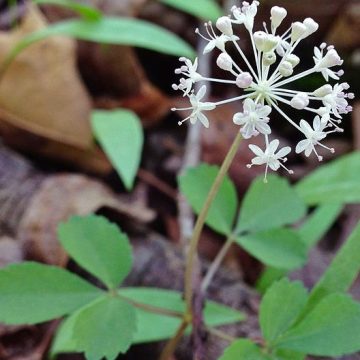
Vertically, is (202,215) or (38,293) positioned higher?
(202,215)

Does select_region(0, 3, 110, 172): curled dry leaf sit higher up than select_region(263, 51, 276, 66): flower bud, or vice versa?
select_region(0, 3, 110, 172): curled dry leaf

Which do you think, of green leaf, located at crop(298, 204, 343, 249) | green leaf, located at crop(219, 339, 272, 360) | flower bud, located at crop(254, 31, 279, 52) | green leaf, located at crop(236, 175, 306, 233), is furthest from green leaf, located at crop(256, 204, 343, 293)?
flower bud, located at crop(254, 31, 279, 52)

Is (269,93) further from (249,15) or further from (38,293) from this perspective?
(38,293)

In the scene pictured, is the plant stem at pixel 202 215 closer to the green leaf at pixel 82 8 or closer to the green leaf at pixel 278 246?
the green leaf at pixel 278 246

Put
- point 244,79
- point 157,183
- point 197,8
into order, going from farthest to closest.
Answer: point 197,8, point 157,183, point 244,79

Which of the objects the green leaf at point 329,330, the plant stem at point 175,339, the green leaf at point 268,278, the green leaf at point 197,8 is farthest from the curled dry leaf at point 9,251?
the green leaf at point 197,8

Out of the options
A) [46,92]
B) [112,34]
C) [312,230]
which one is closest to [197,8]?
[112,34]

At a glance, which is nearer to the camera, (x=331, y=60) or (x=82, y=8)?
(x=331, y=60)

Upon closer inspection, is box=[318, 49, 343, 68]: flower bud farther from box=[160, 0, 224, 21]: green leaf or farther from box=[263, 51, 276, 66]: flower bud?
box=[160, 0, 224, 21]: green leaf
